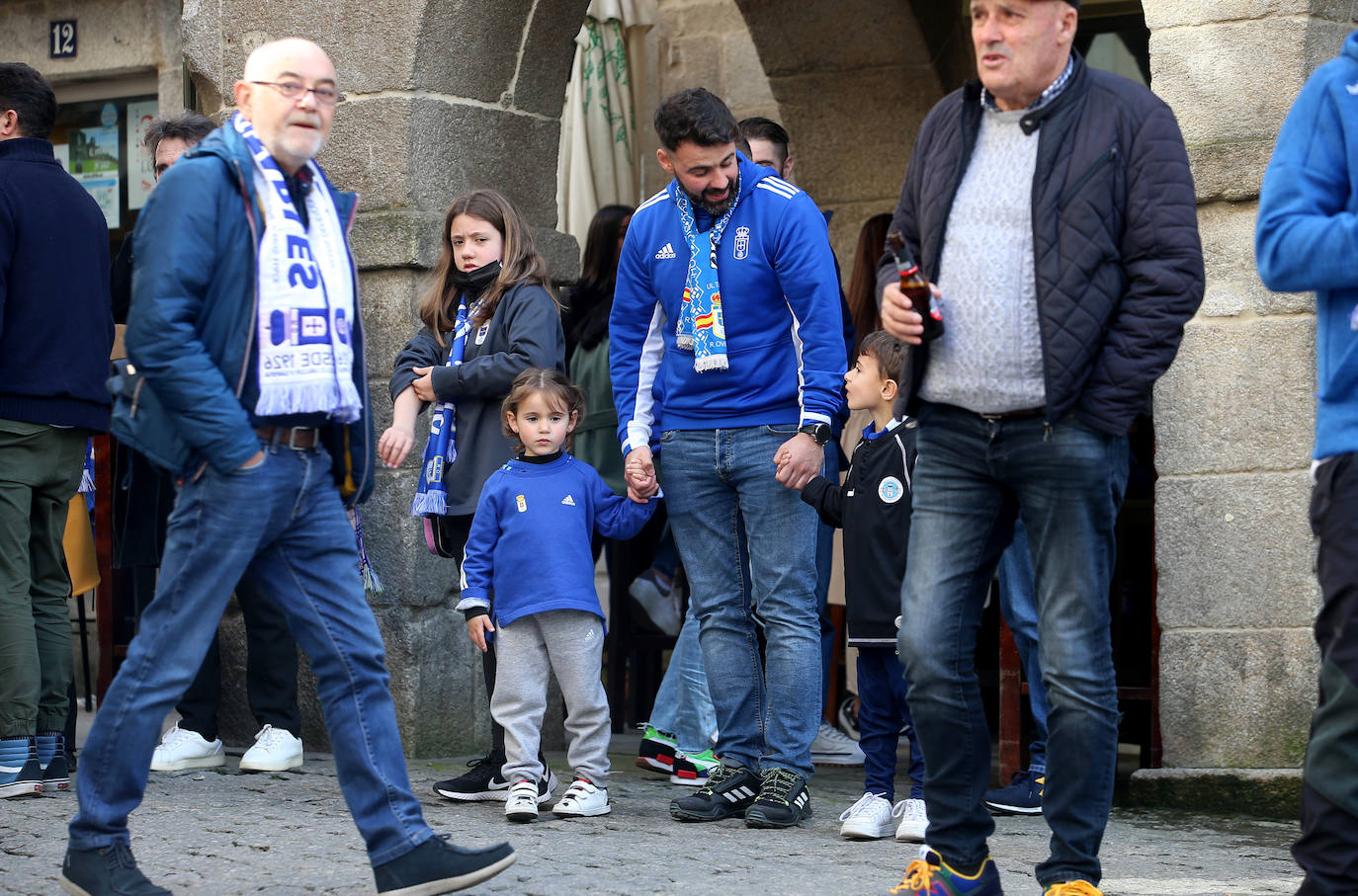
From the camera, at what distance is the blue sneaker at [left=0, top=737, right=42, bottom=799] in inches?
217

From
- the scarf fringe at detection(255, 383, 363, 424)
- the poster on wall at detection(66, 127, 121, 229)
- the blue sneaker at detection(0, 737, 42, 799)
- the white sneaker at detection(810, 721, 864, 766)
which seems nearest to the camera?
the scarf fringe at detection(255, 383, 363, 424)

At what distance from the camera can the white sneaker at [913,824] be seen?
501 centimetres

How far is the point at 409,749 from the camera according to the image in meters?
6.41

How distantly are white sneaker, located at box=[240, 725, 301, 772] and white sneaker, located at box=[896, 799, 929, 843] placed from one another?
2.20 metres

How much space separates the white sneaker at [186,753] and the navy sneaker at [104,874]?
2243 mm

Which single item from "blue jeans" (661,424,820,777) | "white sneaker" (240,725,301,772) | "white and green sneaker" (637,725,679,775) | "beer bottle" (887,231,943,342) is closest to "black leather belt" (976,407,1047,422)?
"beer bottle" (887,231,943,342)

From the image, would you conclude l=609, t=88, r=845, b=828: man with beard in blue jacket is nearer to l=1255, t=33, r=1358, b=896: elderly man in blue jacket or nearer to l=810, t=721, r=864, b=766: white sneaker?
l=810, t=721, r=864, b=766: white sneaker

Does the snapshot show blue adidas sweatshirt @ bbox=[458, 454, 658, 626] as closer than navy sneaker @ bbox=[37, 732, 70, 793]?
Yes

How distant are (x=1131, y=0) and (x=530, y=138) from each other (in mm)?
3551

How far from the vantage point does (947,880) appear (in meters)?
3.87

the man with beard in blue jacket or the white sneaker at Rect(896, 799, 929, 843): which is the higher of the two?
the man with beard in blue jacket

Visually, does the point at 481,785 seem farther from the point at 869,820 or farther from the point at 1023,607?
the point at 1023,607

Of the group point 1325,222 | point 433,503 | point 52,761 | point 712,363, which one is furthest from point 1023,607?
point 52,761

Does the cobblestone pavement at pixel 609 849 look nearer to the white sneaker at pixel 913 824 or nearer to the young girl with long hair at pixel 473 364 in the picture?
the white sneaker at pixel 913 824
